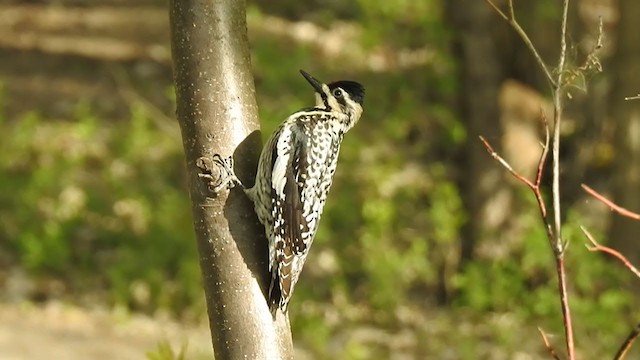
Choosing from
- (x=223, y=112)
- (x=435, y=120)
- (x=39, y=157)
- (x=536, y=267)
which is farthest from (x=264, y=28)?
(x=223, y=112)

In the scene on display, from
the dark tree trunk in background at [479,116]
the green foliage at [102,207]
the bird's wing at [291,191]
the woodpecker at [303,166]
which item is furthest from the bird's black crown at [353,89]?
the dark tree trunk in background at [479,116]

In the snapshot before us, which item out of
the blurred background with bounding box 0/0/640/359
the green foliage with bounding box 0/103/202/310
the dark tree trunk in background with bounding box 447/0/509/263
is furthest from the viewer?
the dark tree trunk in background with bounding box 447/0/509/263

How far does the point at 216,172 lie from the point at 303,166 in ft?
3.95

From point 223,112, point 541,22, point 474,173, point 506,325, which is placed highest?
point 223,112

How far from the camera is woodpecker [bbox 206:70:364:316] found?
10.6ft

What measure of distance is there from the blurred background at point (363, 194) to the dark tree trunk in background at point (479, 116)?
0.6 inches

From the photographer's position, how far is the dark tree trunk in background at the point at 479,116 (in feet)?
26.7

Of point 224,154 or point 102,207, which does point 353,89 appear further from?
point 102,207

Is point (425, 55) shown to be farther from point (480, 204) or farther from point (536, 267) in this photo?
point (536, 267)

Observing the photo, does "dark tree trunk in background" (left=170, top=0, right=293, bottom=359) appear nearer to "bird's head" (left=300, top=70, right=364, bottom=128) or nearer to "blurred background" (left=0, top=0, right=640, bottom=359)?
"bird's head" (left=300, top=70, right=364, bottom=128)

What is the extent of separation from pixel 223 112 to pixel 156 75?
24.4 ft

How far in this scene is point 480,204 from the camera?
8203 millimetres

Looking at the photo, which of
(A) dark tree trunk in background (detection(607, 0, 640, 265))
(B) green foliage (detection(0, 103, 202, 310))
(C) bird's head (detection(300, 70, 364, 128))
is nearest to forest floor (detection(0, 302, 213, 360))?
(B) green foliage (detection(0, 103, 202, 310))

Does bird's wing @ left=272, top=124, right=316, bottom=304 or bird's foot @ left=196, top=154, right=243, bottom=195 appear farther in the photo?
bird's wing @ left=272, top=124, right=316, bottom=304
